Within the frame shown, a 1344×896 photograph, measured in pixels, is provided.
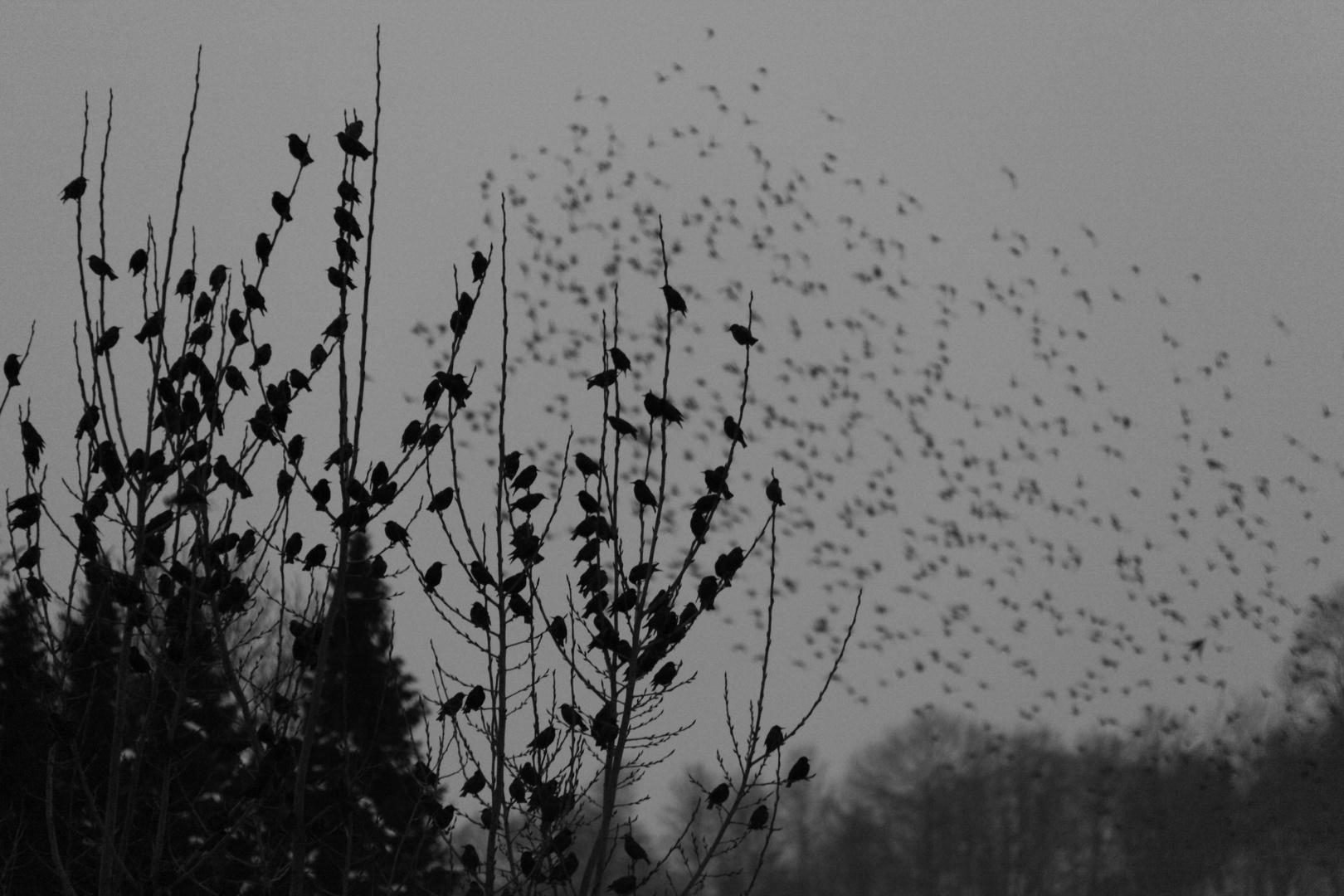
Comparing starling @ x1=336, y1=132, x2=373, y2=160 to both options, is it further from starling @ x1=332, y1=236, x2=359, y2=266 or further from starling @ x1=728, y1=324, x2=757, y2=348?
starling @ x1=728, y1=324, x2=757, y2=348

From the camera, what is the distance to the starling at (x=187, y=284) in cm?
688

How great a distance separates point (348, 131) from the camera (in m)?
6.60

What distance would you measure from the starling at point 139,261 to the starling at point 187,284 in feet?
0.57

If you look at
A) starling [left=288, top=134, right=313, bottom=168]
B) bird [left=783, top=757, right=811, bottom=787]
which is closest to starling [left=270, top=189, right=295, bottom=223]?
starling [left=288, top=134, right=313, bottom=168]

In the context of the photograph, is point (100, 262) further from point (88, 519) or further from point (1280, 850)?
point (1280, 850)

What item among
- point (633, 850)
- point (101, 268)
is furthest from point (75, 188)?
point (633, 850)

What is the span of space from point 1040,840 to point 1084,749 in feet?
19.3

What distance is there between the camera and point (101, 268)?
6723 millimetres

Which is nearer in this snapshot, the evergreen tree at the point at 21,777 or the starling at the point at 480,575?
the starling at the point at 480,575

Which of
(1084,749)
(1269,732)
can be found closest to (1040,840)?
(1084,749)

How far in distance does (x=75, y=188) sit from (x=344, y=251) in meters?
1.38

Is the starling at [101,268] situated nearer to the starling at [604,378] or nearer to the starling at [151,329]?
the starling at [151,329]

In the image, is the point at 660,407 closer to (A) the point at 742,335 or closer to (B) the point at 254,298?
(A) the point at 742,335

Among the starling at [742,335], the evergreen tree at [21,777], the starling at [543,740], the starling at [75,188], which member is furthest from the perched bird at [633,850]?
the evergreen tree at [21,777]
